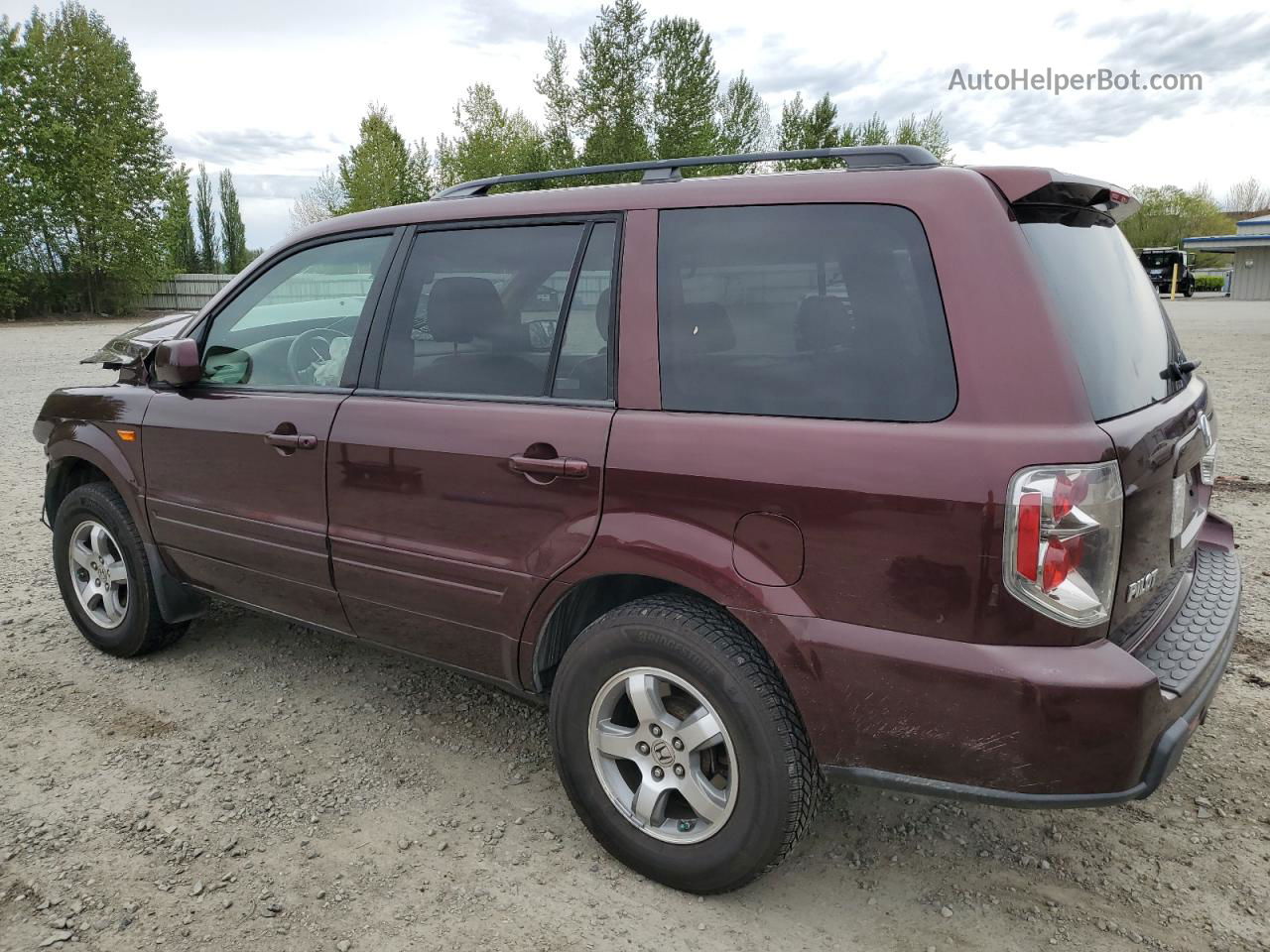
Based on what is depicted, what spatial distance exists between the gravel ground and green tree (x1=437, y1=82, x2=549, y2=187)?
161 ft

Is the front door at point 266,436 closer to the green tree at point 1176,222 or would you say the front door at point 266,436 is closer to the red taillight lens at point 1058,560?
the red taillight lens at point 1058,560

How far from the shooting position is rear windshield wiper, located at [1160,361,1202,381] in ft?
8.30

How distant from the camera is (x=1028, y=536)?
192 cm

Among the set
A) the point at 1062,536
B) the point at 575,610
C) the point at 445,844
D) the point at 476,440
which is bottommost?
the point at 445,844

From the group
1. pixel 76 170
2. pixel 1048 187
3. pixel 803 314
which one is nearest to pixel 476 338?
pixel 803 314

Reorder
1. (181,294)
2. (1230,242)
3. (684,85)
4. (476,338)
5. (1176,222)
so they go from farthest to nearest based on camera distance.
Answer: (1176,222), (684,85), (1230,242), (181,294), (476,338)

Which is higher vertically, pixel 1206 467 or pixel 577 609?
pixel 1206 467

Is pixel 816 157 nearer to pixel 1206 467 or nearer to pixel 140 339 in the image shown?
pixel 1206 467

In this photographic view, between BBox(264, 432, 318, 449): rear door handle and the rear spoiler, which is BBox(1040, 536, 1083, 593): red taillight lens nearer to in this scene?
the rear spoiler

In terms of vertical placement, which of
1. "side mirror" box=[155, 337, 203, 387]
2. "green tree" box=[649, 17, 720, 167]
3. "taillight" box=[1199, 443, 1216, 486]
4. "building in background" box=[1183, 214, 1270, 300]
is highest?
"green tree" box=[649, 17, 720, 167]

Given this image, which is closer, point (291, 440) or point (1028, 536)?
point (1028, 536)

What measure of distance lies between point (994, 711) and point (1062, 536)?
0.40 m

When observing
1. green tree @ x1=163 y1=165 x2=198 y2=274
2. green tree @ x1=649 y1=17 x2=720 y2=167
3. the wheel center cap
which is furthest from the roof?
green tree @ x1=649 y1=17 x2=720 y2=167

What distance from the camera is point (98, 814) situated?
9.51 feet
